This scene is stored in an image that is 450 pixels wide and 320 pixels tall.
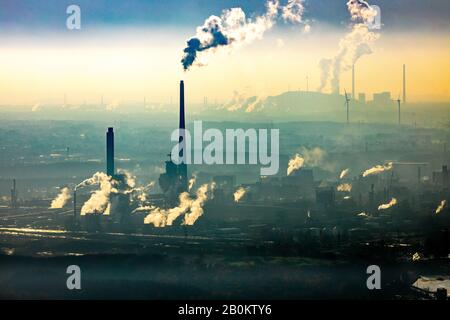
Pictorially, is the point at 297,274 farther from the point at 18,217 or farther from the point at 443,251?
the point at 18,217

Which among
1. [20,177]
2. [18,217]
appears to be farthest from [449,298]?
[20,177]

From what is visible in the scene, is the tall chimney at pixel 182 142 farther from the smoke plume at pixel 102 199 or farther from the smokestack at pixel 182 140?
the smoke plume at pixel 102 199

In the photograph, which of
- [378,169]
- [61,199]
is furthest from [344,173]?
[61,199]

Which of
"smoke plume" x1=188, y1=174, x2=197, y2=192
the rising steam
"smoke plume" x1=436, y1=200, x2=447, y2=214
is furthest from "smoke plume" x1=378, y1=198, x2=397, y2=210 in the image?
"smoke plume" x1=188, y1=174, x2=197, y2=192

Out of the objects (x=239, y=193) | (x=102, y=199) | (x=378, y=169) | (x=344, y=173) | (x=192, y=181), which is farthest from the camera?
(x=378, y=169)

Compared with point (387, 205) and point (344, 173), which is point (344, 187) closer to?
point (344, 173)

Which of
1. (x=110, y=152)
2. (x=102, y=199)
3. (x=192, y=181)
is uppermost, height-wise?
(x=110, y=152)
